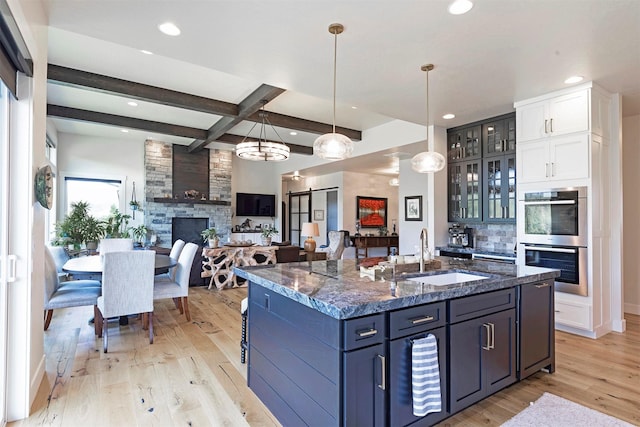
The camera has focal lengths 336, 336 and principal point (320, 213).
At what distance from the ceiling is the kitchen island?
6.21ft

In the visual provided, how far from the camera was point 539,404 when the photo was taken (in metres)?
2.29

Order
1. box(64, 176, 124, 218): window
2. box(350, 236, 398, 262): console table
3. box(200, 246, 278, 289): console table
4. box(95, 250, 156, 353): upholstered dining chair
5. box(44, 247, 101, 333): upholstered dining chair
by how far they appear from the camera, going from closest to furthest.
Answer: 1. box(95, 250, 156, 353): upholstered dining chair
2. box(44, 247, 101, 333): upholstered dining chair
3. box(200, 246, 278, 289): console table
4. box(64, 176, 124, 218): window
5. box(350, 236, 398, 262): console table

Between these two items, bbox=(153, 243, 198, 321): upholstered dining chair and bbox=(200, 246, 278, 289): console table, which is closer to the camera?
bbox=(153, 243, 198, 321): upholstered dining chair

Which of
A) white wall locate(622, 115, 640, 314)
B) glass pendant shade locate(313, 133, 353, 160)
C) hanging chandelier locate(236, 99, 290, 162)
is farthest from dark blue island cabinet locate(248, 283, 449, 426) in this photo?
white wall locate(622, 115, 640, 314)

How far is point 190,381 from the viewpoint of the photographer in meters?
2.64

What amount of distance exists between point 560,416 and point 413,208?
5611 mm

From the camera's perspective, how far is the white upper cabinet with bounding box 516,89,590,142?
12.1ft

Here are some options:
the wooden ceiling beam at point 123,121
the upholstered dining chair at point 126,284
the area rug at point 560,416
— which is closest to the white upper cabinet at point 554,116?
the area rug at point 560,416

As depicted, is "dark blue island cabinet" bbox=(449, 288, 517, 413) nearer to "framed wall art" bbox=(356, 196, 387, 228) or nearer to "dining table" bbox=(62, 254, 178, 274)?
"dining table" bbox=(62, 254, 178, 274)

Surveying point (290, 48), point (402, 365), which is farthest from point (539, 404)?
point (290, 48)

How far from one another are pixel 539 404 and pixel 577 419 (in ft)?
0.70

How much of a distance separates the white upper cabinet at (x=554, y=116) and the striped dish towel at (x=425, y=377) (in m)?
3.38

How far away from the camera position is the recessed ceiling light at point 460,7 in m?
2.30

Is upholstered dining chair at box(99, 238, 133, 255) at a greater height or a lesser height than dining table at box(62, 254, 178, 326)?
greater
